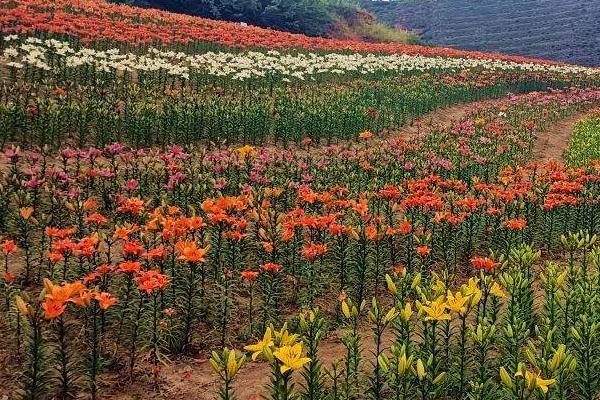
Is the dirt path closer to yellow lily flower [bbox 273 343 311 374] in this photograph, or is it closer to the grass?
the grass

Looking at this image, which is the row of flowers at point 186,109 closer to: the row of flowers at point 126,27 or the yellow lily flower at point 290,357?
the row of flowers at point 126,27

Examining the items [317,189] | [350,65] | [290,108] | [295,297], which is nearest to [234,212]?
[295,297]

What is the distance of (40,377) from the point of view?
4023 mm

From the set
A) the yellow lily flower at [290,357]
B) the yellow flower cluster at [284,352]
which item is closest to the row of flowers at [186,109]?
the yellow flower cluster at [284,352]

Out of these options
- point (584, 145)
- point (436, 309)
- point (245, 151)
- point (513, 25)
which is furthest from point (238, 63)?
point (513, 25)

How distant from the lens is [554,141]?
19406 mm

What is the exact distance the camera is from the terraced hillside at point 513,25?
59531 mm

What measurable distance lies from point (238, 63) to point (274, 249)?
14.6 m

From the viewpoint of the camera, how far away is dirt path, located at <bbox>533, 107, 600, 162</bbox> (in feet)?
55.4

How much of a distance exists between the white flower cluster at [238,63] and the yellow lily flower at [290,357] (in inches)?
466

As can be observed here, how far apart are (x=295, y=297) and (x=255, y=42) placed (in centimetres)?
1942

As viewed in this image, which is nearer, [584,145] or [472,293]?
[472,293]

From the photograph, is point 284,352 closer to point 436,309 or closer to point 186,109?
point 436,309

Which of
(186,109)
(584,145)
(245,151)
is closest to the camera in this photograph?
(245,151)
